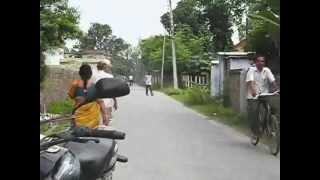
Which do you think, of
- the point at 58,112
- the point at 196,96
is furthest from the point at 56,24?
the point at 196,96

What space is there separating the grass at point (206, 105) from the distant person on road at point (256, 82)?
2.8 inches

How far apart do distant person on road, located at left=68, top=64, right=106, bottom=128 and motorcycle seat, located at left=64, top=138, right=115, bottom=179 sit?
0.08 meters

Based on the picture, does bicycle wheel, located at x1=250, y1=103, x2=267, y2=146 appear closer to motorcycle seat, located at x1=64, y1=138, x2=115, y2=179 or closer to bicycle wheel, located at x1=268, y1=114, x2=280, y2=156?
bicycle wheel, located at x1=268, y1=114, x2=280, y2=156

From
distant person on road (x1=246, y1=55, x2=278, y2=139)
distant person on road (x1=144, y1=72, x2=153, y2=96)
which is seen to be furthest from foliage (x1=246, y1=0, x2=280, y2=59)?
distant person on road (x1=144, y1=72, x2=153, y2=96)

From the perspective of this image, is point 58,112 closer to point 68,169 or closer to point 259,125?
point 68,169

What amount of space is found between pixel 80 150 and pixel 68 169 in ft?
0.71

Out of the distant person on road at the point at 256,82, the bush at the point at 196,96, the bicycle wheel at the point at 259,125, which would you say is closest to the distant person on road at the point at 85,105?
the bush at the point at 196,96

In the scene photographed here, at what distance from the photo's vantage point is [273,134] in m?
2.46

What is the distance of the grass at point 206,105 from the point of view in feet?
7.81

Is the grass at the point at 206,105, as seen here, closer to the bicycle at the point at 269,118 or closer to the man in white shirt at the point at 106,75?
the bicycle at the point at 269,118

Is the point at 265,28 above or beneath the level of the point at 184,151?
above
